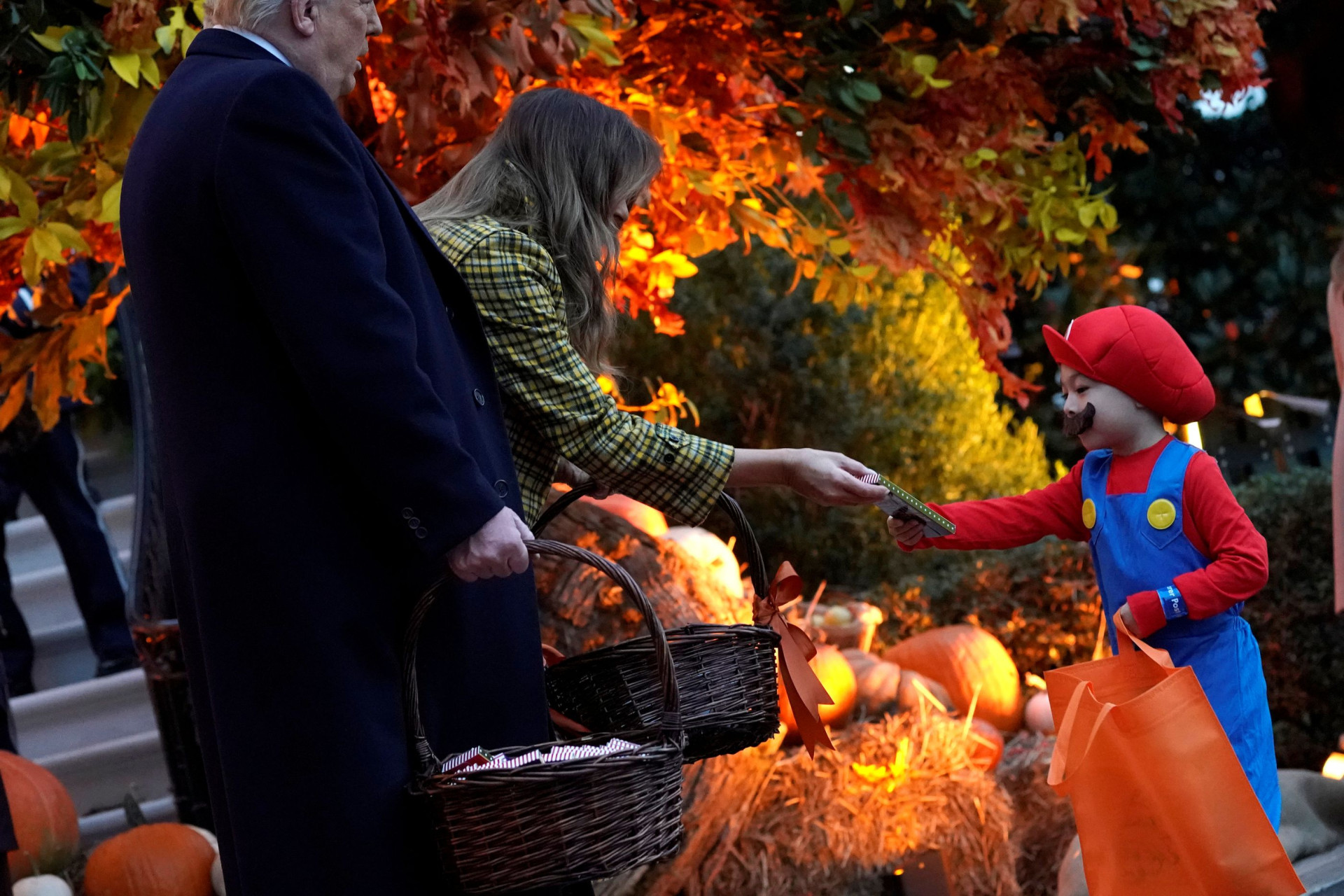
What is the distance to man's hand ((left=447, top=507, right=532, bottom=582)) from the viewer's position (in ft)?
5.30

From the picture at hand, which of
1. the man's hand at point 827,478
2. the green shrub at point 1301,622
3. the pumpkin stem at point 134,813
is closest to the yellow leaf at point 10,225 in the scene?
the man's hand at point 827,478

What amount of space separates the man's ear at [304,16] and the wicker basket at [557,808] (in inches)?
29.7

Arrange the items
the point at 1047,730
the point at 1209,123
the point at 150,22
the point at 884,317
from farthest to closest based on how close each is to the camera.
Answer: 1. the point at 1209,123
2. the point at 884,317
3. the point at 1047,730
4. the point at 150,22

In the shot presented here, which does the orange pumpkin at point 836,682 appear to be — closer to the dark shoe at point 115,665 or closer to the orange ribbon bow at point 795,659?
the orange ribbon bow at point 795,659

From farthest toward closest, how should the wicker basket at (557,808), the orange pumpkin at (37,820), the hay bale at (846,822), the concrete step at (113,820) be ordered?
the concrete step at (113,820) → the orange pumpkin at (37,820) → the hay bale at (846,822) → the wicker basket at (557,808)

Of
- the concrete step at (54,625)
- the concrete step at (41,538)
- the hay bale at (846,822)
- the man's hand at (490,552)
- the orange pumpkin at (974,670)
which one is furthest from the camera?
the concrete step at (41,538)

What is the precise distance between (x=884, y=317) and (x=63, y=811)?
360 cm

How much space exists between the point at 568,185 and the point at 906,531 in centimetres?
89

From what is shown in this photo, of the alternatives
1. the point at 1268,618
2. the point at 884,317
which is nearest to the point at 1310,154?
the point at 884,317

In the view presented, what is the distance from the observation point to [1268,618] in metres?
4.36

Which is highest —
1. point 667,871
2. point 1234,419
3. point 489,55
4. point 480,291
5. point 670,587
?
point 489,55

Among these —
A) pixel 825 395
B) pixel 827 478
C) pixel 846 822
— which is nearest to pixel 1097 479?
pixel 827 478

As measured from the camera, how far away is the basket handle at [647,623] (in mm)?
1595

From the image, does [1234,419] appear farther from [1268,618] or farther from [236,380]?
[236,380]
